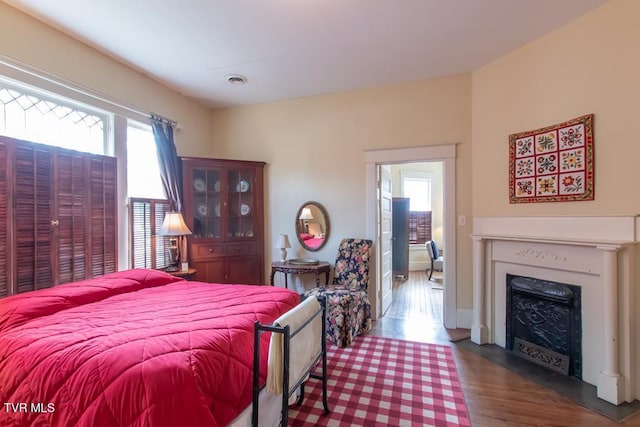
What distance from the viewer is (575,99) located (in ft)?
8.10

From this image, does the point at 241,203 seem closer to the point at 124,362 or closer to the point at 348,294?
the point at 348,294

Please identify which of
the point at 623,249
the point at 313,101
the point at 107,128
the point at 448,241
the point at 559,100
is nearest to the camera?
the point at 623,249

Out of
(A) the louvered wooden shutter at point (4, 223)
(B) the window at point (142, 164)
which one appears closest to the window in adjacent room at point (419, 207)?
(B) the window at point (142, 164)

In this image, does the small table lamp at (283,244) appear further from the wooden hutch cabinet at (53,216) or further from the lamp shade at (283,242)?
the wooden hutch cabinet at (53,216)

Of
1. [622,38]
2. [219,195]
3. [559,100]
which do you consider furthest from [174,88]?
[622,38]

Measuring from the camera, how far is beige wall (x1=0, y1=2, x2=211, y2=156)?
225 cm

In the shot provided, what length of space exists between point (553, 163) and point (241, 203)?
343 centimetres

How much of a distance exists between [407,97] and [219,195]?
2639 millimetres

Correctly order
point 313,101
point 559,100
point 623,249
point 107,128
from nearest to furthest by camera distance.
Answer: point 623,249 < point 559,100 < point 107,128 < point 313,101

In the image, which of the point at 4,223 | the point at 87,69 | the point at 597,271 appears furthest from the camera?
the point at 87,69

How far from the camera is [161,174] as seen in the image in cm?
348

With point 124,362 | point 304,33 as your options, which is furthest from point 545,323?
point 304,33

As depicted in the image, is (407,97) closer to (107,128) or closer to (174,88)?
(174,88)

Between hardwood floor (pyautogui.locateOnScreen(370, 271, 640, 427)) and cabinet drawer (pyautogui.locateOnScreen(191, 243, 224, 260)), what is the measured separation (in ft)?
6.89
